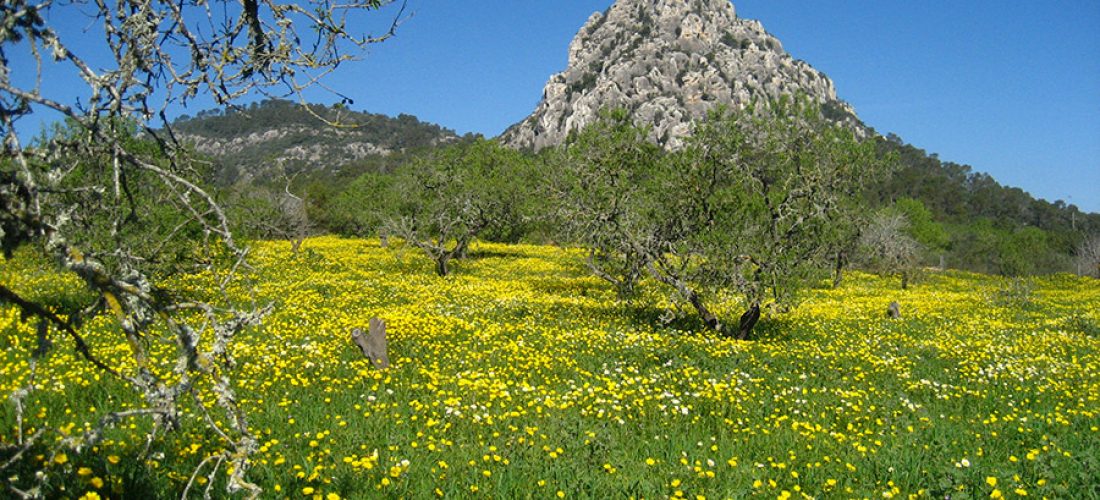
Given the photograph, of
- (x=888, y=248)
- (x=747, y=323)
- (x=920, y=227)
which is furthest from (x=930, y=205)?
(x=747, y=323)

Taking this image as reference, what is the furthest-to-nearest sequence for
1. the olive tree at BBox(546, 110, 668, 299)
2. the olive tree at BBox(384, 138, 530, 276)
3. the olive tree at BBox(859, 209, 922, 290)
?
1. the olive tree at BBox(859, 209, 922, 290)
2. the olive tree at BBox(384, 138, 530, 276)
3. the olive tree at BBox(546, 110, 668, 299)

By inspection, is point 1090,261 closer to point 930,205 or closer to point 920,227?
point 920,227

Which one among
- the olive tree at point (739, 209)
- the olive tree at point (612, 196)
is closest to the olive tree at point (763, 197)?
the olive tree at point (739, 209)

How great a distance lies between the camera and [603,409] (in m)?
8.83

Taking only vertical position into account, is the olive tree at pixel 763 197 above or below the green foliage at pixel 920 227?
below

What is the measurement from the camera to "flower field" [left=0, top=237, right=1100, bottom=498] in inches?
253

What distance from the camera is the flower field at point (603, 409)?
6.43 m

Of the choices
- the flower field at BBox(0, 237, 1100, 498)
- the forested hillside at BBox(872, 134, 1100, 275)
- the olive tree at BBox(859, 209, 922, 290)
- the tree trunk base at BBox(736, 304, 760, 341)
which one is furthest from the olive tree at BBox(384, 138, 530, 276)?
the forested hillside at BBox(872, 134, 1100, 275)

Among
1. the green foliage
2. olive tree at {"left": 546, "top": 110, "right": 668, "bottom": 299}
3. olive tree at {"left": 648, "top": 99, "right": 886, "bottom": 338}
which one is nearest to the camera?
olive tree at {"left": 648, "top": 99, "right": 886, "bottom": 338}

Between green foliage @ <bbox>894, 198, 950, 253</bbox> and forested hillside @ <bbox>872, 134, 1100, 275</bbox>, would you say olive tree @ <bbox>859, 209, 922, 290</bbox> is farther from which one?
forested hillside @ <bbox>872, 134, 1100, 275</bbox>

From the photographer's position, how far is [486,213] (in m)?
32.2

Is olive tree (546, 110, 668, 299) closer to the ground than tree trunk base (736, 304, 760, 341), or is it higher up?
higher up

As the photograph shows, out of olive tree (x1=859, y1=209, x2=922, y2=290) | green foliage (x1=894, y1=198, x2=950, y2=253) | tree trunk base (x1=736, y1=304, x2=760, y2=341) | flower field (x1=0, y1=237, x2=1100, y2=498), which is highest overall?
green foliage (x1=894, y1=198, x2=950, y2=253)

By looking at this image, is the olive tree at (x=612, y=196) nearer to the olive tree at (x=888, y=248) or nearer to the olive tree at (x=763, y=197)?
the olive tree at (x=763, y=197)
